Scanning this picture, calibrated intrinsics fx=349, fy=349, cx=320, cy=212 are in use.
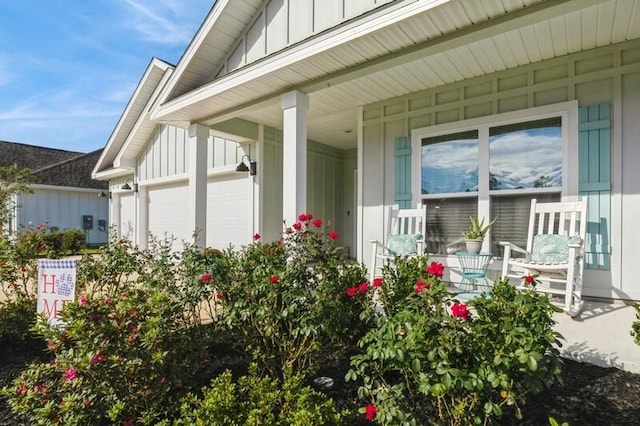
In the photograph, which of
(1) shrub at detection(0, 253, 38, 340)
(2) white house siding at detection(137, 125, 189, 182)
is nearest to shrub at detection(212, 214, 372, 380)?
(1) shrub at detection(0, 253, 38, 340)

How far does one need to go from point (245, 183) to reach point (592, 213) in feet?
18.4

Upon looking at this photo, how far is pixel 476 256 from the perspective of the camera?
3805 mm

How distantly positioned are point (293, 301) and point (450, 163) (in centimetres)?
331

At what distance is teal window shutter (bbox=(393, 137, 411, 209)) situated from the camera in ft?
15.9

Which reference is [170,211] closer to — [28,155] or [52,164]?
[52,164]

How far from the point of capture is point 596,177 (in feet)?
11.9

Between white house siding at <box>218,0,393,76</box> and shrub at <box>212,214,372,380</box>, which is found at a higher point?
white house siding at <box>218,0,393,76</box>

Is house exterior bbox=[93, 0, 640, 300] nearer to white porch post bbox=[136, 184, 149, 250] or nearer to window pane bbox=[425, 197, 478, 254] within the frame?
window pane bbox=[425, 197, 478, 254]

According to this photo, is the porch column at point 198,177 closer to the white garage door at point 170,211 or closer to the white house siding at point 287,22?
the white house siding at point 287,22

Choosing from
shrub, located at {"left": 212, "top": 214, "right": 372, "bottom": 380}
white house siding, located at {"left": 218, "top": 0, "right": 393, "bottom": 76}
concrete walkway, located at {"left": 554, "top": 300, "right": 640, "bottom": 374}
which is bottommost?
concrete walkway, located at {"left": 554, "top": 300, "right": 640, "bottom": 374}

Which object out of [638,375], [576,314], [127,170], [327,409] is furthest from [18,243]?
[127,170]

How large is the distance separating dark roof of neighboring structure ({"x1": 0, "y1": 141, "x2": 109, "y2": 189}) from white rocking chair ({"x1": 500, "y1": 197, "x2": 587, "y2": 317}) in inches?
613

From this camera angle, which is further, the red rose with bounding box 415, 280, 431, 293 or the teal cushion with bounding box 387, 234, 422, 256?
the teal cushion with bounding box 387, 234, 422, 256

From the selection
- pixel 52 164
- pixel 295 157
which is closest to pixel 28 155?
pixel 52 164
